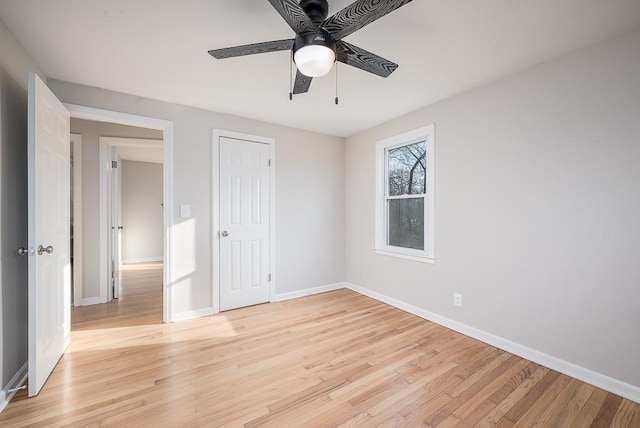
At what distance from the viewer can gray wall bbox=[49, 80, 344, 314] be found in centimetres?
299

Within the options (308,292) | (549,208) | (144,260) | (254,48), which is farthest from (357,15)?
(144,260)

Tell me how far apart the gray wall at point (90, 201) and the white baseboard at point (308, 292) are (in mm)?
2362

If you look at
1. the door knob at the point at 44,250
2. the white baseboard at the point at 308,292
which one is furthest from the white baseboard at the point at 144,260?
the door knob at the point at 44,250

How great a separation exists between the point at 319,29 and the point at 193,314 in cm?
307

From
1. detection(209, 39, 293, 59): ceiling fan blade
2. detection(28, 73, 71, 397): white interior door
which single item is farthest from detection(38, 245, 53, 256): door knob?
detection(209, 39, 293, 59): ceiling fan blade

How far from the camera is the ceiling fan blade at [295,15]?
121 centimetres

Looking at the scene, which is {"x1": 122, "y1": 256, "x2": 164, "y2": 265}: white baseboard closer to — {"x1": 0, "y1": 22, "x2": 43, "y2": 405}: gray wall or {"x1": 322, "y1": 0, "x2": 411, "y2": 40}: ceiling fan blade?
{"x1": 0, "y1": 22, "x2": 43, "y2": 405}: gray wall

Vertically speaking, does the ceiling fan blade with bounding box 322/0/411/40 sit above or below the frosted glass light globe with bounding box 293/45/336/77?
above

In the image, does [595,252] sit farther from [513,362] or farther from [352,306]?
[352,306]

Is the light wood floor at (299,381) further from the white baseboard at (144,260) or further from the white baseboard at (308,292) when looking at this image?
the white baseboard at (144,260)

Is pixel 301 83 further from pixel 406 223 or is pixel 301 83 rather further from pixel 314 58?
pixel 406 223

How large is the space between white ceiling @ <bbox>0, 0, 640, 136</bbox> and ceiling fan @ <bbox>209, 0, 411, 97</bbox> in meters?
0.28

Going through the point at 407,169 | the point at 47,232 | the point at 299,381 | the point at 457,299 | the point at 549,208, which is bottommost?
the point at 299,381

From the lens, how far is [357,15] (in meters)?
1.29
